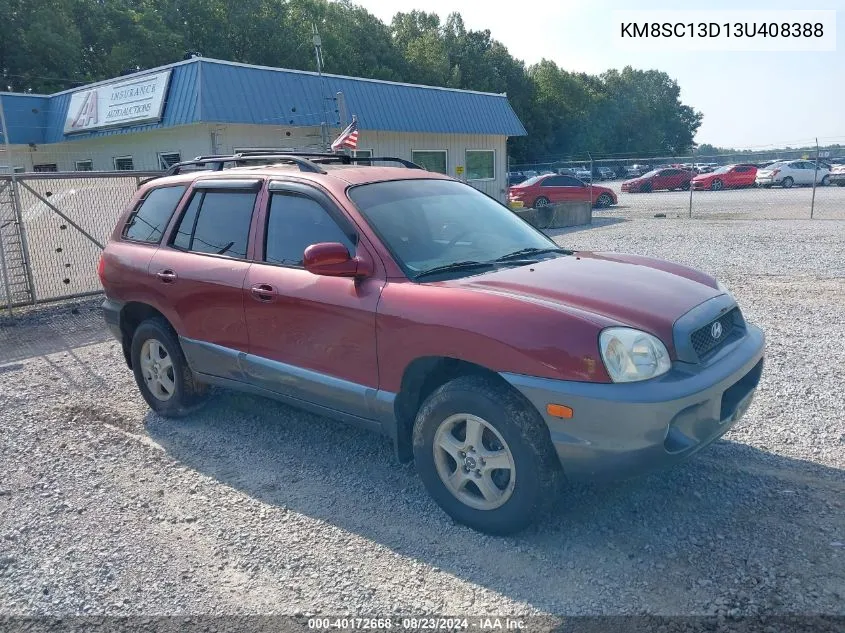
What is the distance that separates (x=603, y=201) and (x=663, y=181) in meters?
11.3

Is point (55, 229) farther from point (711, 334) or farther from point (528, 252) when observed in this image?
point (711, 334)

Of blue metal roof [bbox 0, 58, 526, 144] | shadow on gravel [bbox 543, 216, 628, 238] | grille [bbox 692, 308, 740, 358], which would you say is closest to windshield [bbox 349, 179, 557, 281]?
grille [bbox 692, 308, 740, 358]

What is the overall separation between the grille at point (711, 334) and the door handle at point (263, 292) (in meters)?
2.45

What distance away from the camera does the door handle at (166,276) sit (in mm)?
4902

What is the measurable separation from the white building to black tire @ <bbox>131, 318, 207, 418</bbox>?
8581mm

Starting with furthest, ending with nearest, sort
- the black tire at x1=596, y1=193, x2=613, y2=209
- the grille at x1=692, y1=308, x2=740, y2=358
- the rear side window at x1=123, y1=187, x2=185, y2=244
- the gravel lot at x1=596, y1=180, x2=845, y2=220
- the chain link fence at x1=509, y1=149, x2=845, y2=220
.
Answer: the black tire at x1=596, y1=193, x2=613, y2=209 → the chain link fence at x1=509, y1=149, x2=845, y2=220 → the gravel lot at x1=596, y1=180, x2=845, y2=220 → the rear side window at x1=123, y1=187, x2=185, y2=244 → the grille at x1=692, y1=308, x2=740, y2=358

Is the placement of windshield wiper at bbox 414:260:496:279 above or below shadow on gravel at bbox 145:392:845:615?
above

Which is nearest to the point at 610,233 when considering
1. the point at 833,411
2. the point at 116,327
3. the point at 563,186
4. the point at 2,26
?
the point at 563,186

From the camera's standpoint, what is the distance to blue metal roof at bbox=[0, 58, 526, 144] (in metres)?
14.8

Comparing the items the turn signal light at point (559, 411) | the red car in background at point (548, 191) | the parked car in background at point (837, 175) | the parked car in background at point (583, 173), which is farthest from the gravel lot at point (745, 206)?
the turn signal light at point (559, 411)

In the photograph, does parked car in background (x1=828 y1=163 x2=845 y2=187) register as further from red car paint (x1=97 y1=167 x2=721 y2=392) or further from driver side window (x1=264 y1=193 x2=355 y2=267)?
driver side window (x1=264 y1=193 x2=355 y2=267)

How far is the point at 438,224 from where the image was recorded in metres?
4.29

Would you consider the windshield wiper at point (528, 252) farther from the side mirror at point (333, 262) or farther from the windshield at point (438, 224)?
the side mirror at point (333, 262)

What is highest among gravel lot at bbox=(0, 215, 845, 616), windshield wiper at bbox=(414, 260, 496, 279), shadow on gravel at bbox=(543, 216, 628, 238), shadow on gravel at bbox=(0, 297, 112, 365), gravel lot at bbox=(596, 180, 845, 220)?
windshield wiper at bbox=(414, 260, 496, 279)
